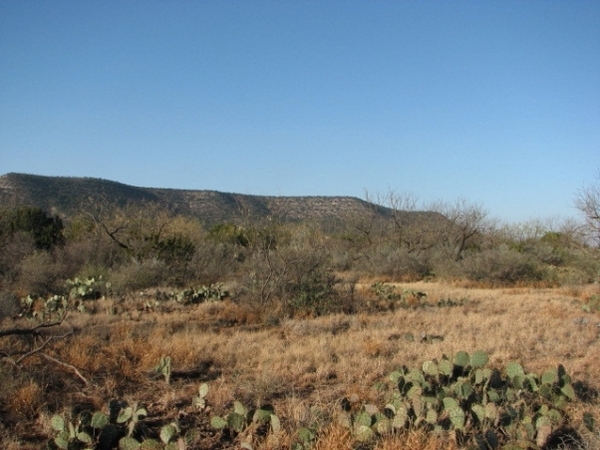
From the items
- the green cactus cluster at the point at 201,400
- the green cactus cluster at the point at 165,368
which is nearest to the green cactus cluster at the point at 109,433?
the green cactus cluster at the point at 201,400

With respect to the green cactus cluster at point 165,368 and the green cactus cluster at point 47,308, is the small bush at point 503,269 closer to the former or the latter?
the green cactus cluster at point 47,308

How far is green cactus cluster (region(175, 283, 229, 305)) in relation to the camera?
13.5 meters

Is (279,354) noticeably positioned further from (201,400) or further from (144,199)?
(144,199)

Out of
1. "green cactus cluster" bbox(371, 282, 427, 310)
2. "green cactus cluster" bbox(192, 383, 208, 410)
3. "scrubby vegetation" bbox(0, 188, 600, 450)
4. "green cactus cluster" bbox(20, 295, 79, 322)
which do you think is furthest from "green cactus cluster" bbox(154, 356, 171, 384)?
"green cactus cluster" bbox(371, 282, 427, 310)

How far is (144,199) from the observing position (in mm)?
46875

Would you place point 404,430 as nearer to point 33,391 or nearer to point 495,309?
point 33,391

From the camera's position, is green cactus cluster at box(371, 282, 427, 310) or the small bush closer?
green cactus cluster at box(371, 282, 427, 310)

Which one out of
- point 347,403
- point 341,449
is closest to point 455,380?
point 347,403

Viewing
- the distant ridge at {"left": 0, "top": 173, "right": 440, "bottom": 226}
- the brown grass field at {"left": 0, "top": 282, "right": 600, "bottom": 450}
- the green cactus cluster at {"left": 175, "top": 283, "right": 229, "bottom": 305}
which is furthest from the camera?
→ the distant ridge at {"left": 0, "top": 173, "right": 440, "bottom": 226}

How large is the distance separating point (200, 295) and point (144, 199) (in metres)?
35.3

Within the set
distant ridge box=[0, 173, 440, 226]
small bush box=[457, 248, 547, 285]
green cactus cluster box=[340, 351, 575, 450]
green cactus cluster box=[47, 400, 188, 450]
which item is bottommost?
green cactus cluster box=[47, 400, 188, 450]

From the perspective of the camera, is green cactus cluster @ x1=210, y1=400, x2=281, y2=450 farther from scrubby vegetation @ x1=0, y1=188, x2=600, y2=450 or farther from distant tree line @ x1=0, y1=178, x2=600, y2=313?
distant tree line @ x1=0, y1=178, x2=600, y2=313

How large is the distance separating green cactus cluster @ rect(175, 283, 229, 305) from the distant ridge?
44.0 ft

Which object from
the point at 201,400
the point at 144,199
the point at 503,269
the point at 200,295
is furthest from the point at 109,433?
the point at 144,199
